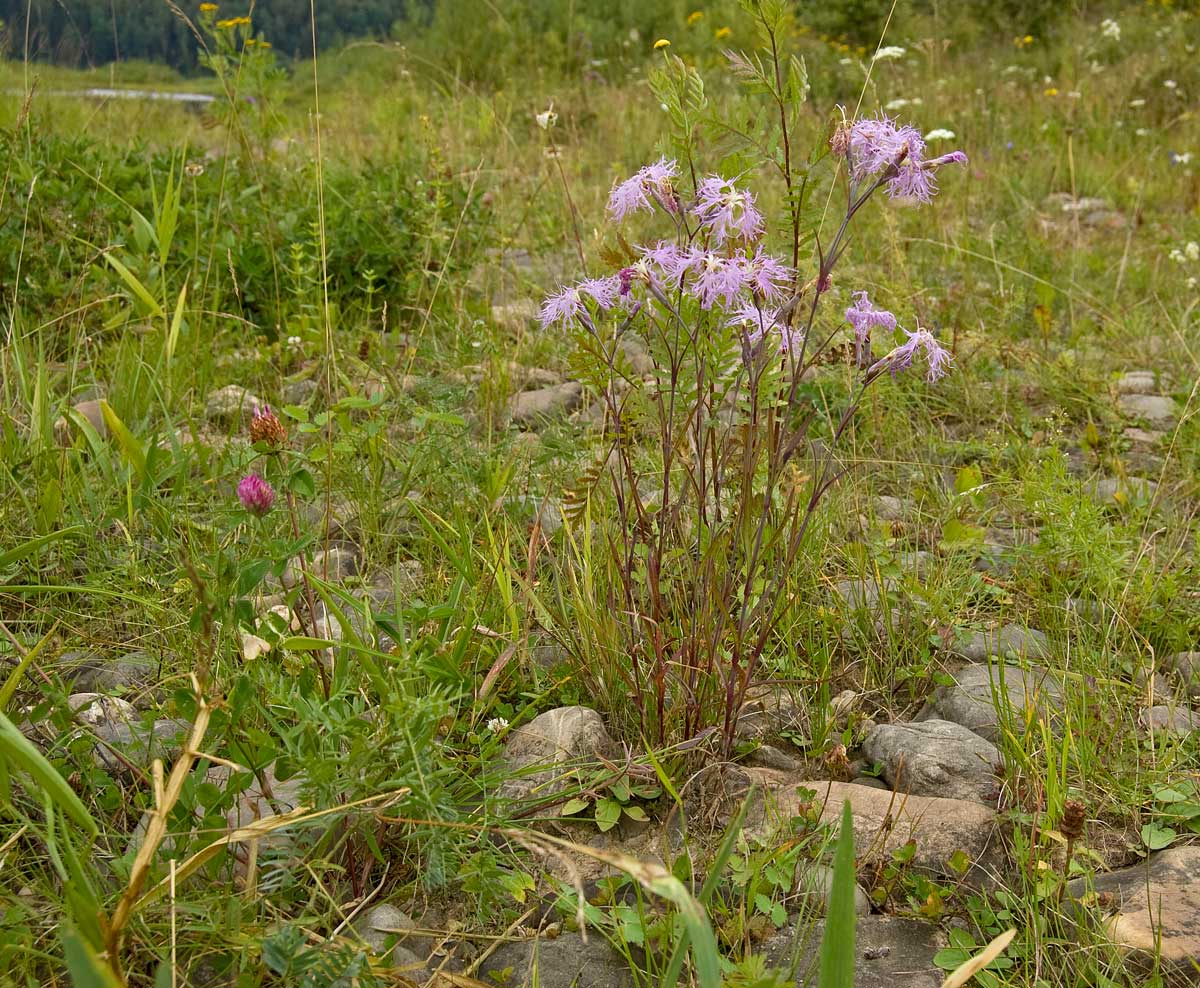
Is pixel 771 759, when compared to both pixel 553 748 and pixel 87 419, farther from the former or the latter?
pixel 87 419

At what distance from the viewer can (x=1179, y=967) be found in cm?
130

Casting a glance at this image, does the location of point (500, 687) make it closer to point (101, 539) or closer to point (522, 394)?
point (101, 539)

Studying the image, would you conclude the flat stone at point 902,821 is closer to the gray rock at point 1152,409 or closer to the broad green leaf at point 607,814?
the broad green leaf at point 607,814

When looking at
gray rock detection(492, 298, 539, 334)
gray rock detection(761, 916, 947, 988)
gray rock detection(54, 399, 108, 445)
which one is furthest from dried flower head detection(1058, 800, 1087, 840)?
gray rock detection(492, 298, 539, 334)

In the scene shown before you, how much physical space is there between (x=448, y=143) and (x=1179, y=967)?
4013 mm

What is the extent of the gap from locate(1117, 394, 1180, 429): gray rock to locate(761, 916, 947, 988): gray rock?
1971 mm

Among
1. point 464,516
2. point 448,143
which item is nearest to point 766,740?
point 464,516

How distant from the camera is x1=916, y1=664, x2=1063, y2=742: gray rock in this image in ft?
5.60

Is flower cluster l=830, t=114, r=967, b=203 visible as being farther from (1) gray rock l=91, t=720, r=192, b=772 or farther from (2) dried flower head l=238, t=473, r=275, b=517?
(1) gray rock l=91, t=720, r=192, b=772

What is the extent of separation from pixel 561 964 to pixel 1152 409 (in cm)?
248

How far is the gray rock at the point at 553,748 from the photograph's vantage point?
1559mm

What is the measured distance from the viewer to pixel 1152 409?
9.80ft

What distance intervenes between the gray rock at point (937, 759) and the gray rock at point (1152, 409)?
1.58 meters

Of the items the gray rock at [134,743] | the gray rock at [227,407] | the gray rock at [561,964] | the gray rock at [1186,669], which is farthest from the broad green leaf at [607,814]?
the gray rock at [227,407]
